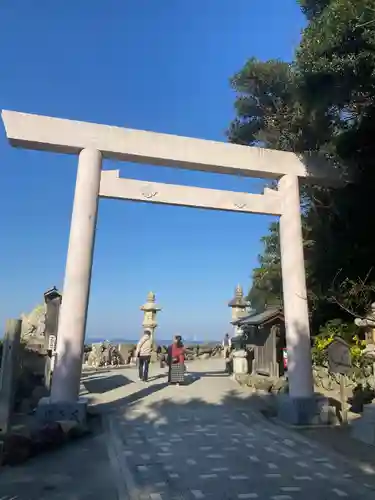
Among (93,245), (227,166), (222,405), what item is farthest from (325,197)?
(93,245)

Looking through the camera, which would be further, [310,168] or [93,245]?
[310,168]

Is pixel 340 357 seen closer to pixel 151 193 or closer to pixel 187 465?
pixel 187 465

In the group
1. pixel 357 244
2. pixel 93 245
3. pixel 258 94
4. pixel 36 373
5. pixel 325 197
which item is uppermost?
pixel 258 94

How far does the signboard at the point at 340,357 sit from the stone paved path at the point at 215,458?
5.19 feet

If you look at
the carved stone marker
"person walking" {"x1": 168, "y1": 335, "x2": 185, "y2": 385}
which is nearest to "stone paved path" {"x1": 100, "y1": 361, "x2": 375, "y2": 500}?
the carved stone marker

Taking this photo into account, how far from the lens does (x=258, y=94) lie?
14.7 meters

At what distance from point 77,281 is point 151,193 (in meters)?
2.49

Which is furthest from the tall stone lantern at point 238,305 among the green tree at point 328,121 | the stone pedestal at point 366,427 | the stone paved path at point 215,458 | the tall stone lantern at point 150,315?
the stone pedestal at point 366,427

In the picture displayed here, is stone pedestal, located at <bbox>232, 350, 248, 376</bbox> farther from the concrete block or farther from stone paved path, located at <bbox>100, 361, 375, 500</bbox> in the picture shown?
the concrete block

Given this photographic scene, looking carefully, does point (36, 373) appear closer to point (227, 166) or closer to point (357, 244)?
point (227, 166)

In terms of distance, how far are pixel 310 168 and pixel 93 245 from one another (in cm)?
541

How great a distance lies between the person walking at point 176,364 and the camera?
1194 centimetres

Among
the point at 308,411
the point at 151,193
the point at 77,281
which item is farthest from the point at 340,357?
the point at 77,281

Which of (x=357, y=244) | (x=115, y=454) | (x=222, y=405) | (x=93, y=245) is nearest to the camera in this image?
(x=115, y=454)
